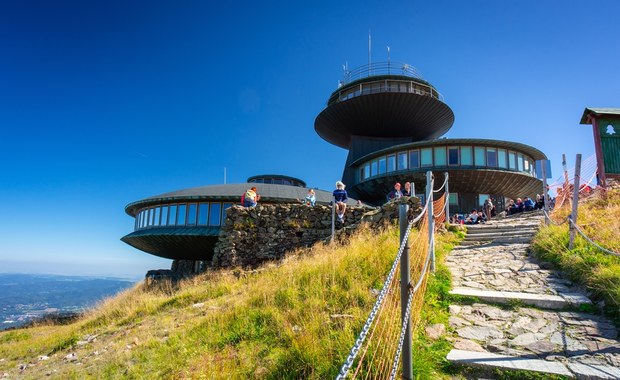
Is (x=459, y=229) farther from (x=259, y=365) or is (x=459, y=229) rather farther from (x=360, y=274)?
(x=259, y=365)

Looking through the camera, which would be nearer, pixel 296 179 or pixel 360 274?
pixel 360 274

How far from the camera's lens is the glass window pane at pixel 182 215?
2373 centimetres

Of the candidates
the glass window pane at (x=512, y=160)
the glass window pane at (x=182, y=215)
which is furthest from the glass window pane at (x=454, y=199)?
the glass window pane at (x=182, y=215)

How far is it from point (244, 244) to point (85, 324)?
6022mm

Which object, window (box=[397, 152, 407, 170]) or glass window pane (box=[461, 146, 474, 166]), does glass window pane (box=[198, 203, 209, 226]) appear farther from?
glass window pane (box=[461, 146, 474, 166])

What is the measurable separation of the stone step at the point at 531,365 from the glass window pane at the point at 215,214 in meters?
20.5

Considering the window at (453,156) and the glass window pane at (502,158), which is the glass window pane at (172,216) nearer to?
the window at (453,156)

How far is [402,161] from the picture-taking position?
28.9 m

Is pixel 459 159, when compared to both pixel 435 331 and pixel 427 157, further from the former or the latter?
pixel 435 331

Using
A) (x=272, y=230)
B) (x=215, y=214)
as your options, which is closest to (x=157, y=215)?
(x=215, y=214)

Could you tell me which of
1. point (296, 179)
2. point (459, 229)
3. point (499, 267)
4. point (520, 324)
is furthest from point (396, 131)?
point (520, 324)

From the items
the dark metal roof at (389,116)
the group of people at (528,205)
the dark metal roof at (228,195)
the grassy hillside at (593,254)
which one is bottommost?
the grassy hillside at (593,254)

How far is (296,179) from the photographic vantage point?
116 ft

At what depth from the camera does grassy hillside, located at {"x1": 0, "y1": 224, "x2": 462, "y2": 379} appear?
14.7ft
